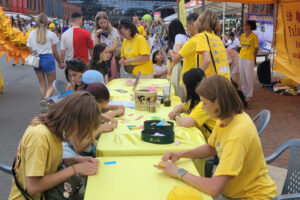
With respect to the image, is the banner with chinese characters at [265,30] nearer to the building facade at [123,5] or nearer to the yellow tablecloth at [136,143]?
the yellow tablecloth at [136,143]

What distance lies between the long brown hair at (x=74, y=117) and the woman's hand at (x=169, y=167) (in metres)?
0.49

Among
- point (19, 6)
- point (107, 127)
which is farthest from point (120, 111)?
point (19, 6)

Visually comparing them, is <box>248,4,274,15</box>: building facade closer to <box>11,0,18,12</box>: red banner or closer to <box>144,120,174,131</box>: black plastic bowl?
<box>144,120,174,131</box>: black plastic bowl

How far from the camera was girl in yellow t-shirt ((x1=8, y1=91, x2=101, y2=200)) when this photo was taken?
1.94 m

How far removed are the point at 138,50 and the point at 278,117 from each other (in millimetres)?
3060

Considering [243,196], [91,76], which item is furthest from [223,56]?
[243,196]

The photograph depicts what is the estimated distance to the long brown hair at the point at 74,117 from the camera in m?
1.95

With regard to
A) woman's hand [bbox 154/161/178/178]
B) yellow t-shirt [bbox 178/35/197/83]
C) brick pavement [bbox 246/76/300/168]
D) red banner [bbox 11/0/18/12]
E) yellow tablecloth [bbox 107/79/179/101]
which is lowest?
brick pavement [bbox 246/76/300/168]

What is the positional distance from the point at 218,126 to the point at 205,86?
1.21 feet

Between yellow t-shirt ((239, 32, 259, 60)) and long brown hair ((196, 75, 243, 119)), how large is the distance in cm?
599

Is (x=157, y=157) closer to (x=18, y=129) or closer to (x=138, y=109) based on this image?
(x=138, y=109)

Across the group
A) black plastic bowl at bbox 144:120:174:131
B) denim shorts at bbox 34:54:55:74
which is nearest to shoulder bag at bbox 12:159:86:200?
black plastic bowl at bbox 144:120:174:131

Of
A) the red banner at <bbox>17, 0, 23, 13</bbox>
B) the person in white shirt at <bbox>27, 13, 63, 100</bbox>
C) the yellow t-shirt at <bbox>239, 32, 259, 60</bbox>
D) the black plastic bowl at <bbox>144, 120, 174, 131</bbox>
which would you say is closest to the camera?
the black plastic bowl at <bbox>144, 120, 174, 131</bbox>

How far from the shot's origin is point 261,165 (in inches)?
82.5
